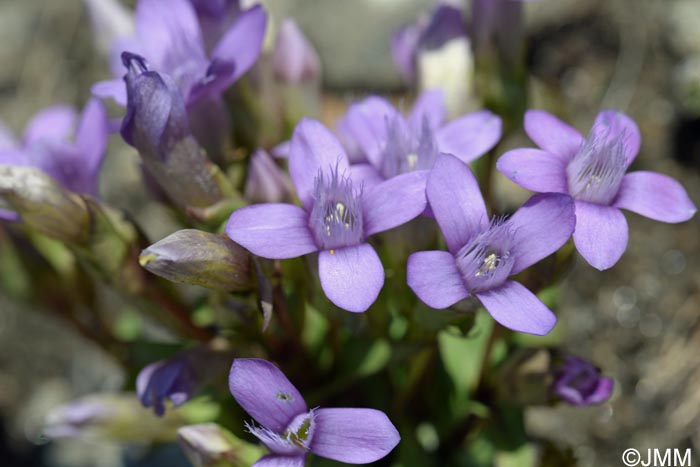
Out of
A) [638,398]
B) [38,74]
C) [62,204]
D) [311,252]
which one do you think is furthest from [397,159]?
[38,74]

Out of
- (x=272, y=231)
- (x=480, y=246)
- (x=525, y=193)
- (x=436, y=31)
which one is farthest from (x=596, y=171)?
(x=525, y=193)

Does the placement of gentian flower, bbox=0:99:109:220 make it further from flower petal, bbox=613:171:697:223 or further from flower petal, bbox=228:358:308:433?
flower petal, bbox=613:171:697:223

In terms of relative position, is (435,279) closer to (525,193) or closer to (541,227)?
(541,227)

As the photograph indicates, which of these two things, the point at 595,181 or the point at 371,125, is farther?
the point at 371,125

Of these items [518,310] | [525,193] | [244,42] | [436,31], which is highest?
[244,42]
